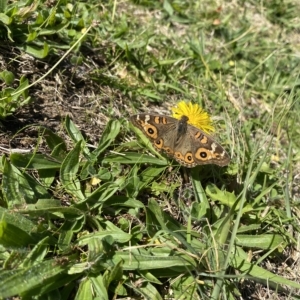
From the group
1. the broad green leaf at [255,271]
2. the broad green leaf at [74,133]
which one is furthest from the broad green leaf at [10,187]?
the broad green leaf at [255,271]

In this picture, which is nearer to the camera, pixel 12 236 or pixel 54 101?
pixel 12 236

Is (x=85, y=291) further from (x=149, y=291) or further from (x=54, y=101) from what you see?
(x=54, y=101)

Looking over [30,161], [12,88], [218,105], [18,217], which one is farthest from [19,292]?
[218,105]

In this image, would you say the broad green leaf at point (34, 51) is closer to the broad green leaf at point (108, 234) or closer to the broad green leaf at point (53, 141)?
the broad green leaf at point (53, 141)

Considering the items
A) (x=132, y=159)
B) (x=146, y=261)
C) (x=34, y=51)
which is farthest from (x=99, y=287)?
(x=34, y=51)

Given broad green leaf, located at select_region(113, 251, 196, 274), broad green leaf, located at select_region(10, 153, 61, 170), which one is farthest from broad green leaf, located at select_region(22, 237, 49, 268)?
broad green leaf, located at select_region(10, 153, 61, 170)

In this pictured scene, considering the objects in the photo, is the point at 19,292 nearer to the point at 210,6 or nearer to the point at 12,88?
the point at 12,88

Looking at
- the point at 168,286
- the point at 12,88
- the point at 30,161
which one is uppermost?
the point at 12,88
